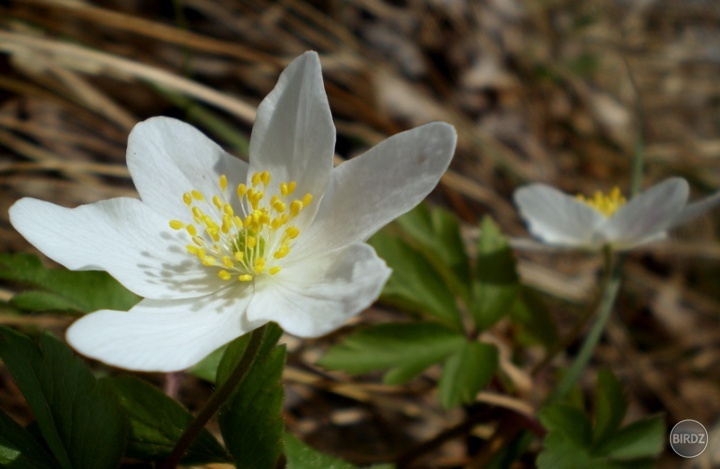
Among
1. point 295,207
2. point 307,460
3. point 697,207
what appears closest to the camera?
point 307,460

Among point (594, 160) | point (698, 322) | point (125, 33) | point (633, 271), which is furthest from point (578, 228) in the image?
point (125, 33)

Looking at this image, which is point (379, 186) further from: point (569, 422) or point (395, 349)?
point (569, 422)

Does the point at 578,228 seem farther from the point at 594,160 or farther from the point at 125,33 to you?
the point at 125,33

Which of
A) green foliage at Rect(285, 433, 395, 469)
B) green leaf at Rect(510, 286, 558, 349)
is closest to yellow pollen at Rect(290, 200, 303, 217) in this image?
green foliage at Rect(285, 433, 395, 469)

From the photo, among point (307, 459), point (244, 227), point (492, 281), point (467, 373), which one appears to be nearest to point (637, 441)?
point (467, 373)

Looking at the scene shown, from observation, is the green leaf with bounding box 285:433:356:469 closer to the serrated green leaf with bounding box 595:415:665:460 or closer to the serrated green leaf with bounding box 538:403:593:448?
the serrated green leaf with bounding box 538:403:593:448

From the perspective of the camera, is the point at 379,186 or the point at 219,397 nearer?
the point at 219,397

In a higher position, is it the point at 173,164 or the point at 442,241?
the point at 173,164
